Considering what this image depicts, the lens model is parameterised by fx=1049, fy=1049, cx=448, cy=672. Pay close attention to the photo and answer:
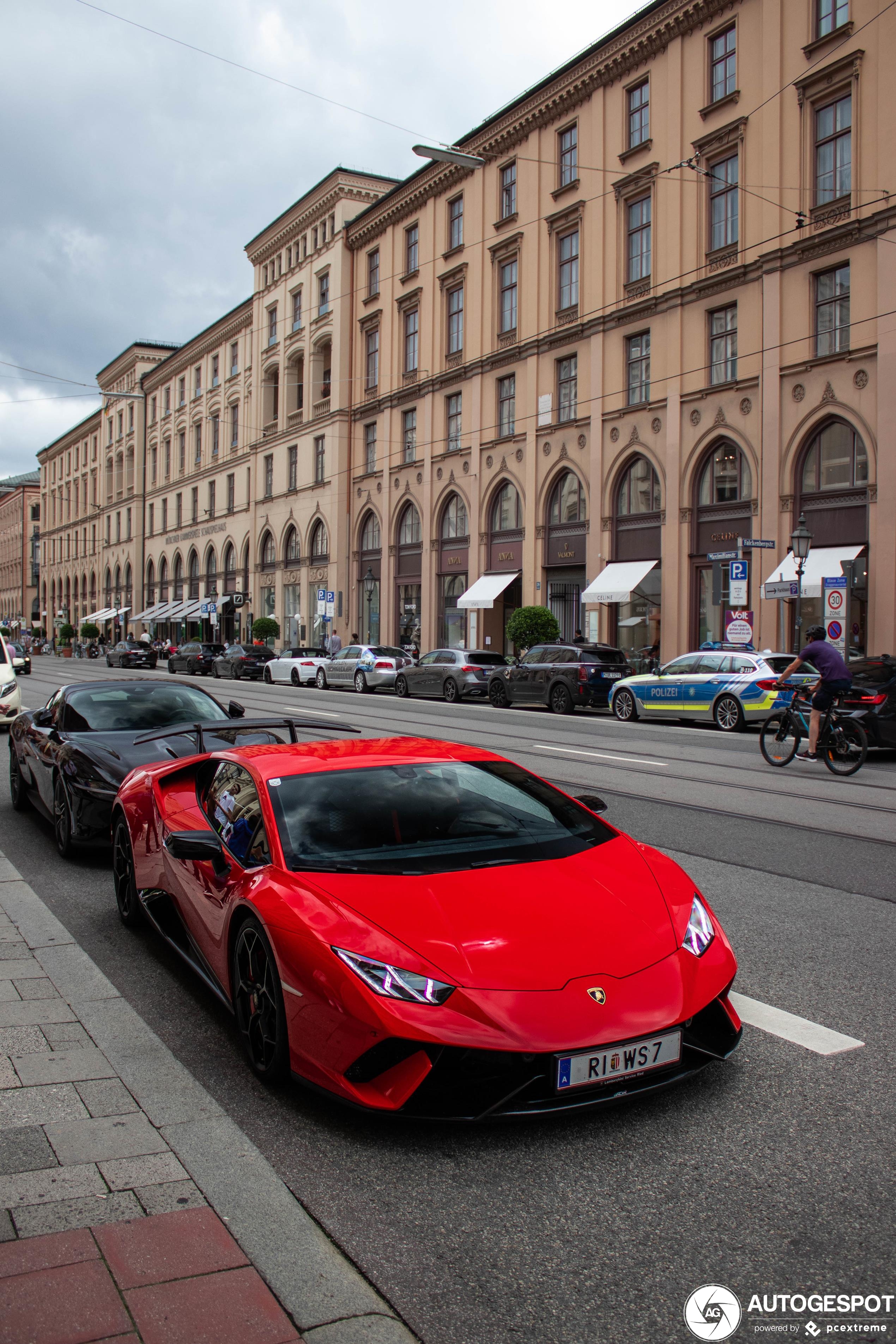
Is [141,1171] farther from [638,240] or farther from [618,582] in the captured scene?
[638,240]

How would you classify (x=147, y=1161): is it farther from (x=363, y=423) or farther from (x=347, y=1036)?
(x=363, y=423)

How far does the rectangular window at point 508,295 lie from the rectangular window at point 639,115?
639 cm

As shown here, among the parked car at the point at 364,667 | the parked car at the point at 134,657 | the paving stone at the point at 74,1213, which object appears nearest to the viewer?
the paving stone at the point at 74,1213

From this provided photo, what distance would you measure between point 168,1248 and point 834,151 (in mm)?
28776

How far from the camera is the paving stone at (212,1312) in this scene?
2.40 meters

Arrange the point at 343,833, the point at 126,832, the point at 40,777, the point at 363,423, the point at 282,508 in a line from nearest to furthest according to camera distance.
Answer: the point at 343,833 < the point at 126,832 < the point at 40,777 < the point at 363,423 < the point at 282,508

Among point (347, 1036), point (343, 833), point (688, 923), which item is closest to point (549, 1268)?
point (347, 1036)

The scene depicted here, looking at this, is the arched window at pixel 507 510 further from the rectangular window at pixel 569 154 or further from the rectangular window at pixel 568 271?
the rectangular window at pixel 569 154

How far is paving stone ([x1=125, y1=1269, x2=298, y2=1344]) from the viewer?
2.40 metres

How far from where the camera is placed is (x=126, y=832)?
19.8 ft

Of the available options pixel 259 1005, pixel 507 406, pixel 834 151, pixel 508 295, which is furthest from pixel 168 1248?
pixel 508 295

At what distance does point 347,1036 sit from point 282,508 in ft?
180

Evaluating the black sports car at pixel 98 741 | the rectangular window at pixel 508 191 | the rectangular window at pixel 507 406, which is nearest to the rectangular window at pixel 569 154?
the rectangular window at pixel 508 191

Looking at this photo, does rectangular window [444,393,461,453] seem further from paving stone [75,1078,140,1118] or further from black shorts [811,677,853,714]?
paving stone [75,1078,140,1118]
